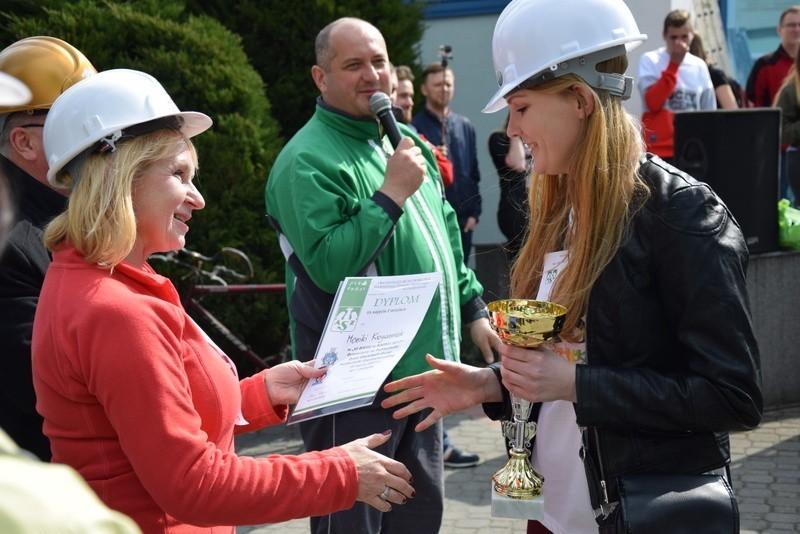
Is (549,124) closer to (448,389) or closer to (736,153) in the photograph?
(448,389)

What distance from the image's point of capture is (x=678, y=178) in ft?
7.45

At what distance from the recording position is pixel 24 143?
10.2ft

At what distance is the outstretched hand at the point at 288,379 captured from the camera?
2.76 m

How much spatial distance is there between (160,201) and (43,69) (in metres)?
1.12

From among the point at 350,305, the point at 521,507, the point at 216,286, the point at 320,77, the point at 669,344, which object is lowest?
the point at 216,286

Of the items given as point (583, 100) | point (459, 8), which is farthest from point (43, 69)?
point (459, 8)

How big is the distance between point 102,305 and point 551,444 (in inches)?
47.3

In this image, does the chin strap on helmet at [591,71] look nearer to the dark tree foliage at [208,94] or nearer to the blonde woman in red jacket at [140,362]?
the blonde woman in red jacket at [140,362]

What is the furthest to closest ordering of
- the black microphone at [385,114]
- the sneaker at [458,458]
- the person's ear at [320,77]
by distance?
the sneaker at [458,458]
the person's ear at [320,77]
the black microphone at [385,114]

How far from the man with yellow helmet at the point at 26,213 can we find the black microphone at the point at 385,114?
1.10 metres

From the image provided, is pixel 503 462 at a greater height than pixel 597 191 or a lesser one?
lesser

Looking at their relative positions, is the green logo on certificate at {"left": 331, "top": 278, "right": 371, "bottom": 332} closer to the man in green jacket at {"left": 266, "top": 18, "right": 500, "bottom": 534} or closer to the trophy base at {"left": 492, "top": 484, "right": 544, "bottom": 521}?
the man in green jacket at {"left": 266, "top": 18, "right": 500, "bottom": 534}

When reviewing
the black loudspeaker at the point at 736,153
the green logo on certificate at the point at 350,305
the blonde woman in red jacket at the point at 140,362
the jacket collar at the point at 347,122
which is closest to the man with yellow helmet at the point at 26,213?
the blonde woman in red jacket at the point at 140,362

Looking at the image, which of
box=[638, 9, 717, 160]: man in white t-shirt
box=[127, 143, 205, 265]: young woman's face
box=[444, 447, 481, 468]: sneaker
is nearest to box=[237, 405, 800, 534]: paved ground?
box=[444, 447, 481, 468]: sneaker
